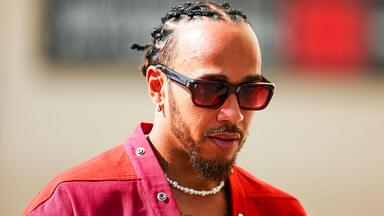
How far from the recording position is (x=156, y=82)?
2168 millimetres

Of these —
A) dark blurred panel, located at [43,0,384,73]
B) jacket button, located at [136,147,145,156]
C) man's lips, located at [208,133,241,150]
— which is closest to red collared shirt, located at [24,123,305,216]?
jacket button, located at [136,147,145,156]

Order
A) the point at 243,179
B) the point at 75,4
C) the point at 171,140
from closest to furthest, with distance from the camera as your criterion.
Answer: the point at 171,140 → the point at 243,179 → the point at 75,4

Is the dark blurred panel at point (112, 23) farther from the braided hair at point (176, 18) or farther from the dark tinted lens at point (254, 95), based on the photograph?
the dark tinted lens at point (254, 95)

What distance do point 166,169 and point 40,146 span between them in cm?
330

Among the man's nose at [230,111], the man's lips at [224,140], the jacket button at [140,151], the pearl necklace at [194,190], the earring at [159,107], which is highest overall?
the man's nose at [230,111]

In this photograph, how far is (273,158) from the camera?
18.0 ft

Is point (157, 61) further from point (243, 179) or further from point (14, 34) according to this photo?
point (14, 34)

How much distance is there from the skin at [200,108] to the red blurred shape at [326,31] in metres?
3.21

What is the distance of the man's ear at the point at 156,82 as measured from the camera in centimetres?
216

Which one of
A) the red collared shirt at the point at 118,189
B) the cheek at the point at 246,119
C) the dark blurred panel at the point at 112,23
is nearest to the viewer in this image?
the red collared shirt at the point at 118,189

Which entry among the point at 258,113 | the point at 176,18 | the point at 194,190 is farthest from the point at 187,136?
the point at 258,113

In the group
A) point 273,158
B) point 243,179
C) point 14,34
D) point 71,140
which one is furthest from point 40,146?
point 243,179

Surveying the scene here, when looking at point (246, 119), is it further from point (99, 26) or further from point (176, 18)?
point (99, 26)

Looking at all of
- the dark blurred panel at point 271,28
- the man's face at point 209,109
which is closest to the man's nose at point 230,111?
the man's face at point 209,109
